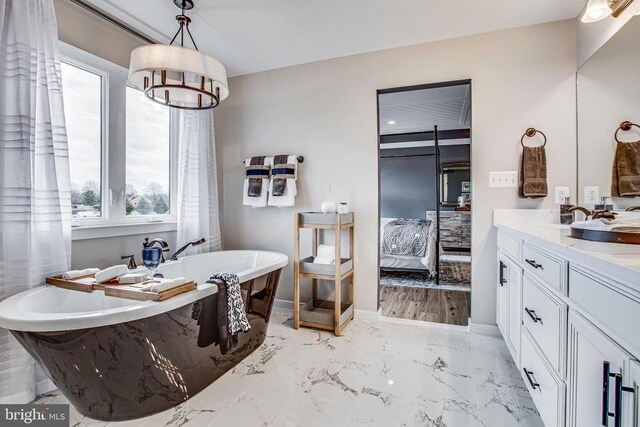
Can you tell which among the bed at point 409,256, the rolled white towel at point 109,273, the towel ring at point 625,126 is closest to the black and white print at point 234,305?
the rolled white towel at point 109,273

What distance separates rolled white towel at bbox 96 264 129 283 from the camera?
1.70 m

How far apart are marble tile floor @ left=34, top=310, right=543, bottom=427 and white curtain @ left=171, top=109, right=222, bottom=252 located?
47.8 inches

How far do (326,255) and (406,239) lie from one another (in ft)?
6.65

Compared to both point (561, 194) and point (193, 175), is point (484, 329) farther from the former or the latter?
point (193, 175)

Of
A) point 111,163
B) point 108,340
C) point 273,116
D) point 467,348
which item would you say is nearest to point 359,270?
point 467,348

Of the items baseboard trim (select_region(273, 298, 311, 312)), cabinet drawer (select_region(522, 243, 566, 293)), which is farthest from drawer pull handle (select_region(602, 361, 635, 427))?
baseboard trim (select_region(273, 298, 311, 312))

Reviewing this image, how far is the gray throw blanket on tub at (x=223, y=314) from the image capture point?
166 centimetres

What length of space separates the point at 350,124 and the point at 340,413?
2266mm

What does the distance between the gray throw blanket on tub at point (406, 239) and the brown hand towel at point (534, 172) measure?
6.75ft

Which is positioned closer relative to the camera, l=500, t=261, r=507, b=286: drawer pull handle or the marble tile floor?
the marble tile floor

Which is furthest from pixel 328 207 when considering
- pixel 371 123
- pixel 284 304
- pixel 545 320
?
pixel 545 320

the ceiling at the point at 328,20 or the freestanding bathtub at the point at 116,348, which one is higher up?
the ceiling at the point at 328,20

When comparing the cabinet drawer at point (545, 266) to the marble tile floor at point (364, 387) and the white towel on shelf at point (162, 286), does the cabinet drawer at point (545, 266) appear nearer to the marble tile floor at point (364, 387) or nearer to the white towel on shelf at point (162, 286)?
the marble tile floor at point (364, 387)

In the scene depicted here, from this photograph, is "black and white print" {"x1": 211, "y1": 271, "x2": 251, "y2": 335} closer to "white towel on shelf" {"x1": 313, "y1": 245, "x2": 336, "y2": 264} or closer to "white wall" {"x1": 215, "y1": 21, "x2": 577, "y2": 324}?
"white towel on shelf" {"x1": 313, "y1": 245, "x2": 336, "y2": 264}
